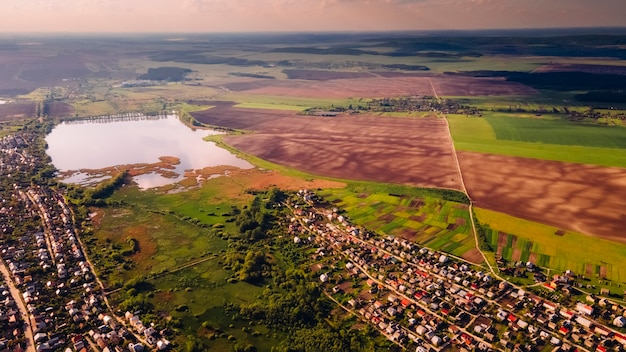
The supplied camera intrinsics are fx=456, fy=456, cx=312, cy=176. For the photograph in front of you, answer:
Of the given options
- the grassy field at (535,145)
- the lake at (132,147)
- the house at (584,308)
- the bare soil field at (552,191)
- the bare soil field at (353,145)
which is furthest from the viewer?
the lake at (132,147)

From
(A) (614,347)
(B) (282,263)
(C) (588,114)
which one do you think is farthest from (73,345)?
(C) (588,114)

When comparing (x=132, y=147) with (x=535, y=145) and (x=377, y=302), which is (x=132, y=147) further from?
(x=535, y=145)

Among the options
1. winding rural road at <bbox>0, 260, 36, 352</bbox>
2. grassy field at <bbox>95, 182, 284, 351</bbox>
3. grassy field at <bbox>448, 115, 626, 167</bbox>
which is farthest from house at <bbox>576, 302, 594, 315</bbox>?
winding rural road at <bbox>0, 260, 36, 352</bbox>

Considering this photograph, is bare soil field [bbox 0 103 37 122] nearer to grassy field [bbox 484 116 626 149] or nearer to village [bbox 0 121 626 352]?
village [bbox 0 121 626 352]

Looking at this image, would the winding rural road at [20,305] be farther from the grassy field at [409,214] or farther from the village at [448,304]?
the grassy field at [409,214]

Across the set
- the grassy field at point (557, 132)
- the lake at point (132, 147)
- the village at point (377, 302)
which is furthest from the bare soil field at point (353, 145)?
the village at point (377, 302)

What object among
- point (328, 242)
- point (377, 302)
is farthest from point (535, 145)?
point (377, 302)
